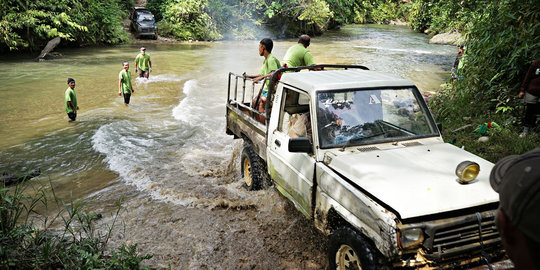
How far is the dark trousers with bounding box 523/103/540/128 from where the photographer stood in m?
7.02

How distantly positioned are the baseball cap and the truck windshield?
2.98m

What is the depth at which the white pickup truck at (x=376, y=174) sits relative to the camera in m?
2.95

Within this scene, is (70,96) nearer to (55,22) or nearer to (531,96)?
(531,96)

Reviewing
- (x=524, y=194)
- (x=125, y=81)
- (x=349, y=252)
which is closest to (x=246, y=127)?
(x=349, y=252)

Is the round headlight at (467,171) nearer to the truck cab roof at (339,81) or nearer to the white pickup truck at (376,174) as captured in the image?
the white pickup truck at (376,174)

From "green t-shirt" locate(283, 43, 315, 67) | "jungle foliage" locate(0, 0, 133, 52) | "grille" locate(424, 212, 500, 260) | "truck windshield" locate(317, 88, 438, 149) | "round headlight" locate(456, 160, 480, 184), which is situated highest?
"jungle foliage" locate(0, 0, 133, 52)

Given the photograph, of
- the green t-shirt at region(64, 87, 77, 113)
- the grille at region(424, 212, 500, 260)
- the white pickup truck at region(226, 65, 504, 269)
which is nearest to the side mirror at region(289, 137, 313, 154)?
the white pickup truck at region(226, 65, 504, 269)

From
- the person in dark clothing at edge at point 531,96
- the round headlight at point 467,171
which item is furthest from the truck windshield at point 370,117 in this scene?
the person in dark clothing at edge at point 531,96

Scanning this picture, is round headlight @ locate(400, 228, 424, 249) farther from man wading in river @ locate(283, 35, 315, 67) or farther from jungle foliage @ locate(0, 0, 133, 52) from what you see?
jungle foliage @ locate(0, 0, 133, 52)

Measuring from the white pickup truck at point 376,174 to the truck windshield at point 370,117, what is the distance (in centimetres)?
1

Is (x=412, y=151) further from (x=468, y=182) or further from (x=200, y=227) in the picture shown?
Result: (x=200, y=227)

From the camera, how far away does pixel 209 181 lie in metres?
7.23

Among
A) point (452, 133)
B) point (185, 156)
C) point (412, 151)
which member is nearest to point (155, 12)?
point (185, 156)

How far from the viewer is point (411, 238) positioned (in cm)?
288
